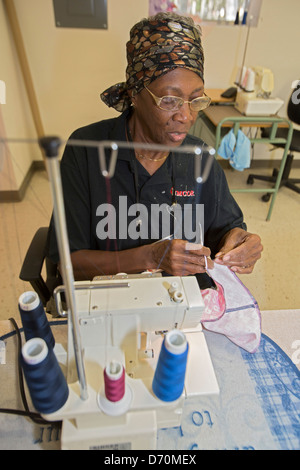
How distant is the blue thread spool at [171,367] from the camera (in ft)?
1.96

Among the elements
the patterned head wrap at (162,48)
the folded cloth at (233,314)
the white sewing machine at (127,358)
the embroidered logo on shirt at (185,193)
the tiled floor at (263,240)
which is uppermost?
the patterned head wrap at (162,48)

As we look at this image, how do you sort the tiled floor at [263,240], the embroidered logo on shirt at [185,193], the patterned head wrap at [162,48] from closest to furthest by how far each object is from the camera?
the patterned head wrap at [162,48] < the embroidered logo on shirt at [185,193] < the tiled floor at [263,240]

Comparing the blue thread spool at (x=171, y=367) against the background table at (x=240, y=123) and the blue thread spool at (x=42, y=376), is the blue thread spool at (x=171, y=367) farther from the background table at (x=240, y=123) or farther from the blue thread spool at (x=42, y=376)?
the background table at (x=240, y=123)

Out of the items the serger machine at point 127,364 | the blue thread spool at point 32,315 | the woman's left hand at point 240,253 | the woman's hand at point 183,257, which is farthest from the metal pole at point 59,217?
the woman's left hand at point 240,253

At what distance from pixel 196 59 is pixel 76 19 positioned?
2.43 meters

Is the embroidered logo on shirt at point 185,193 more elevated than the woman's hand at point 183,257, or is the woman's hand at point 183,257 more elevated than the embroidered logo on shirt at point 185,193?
the embroidered logo on shirt at point 185,193

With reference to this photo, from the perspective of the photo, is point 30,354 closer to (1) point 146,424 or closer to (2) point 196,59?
(1) point 146,424

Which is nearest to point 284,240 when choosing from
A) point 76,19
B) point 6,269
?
point 6,269

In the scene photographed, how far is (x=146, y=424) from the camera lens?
70 cm

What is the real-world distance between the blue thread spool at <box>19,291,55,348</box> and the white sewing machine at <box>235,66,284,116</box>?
95.2 inches

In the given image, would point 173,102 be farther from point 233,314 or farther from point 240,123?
point 240,123

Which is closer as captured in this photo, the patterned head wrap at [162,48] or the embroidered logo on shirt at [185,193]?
the patterned head wrap at [162,48]

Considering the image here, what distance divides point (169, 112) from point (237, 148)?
5.18ft

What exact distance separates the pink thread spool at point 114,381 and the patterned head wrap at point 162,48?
0.84 meters
